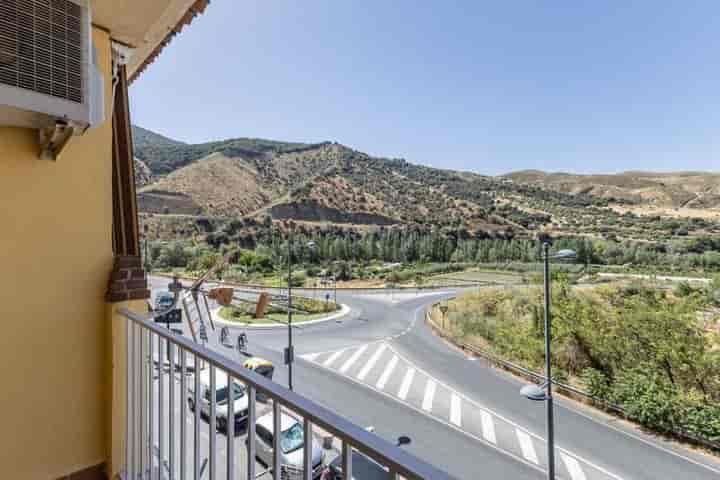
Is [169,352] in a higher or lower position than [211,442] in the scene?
higher

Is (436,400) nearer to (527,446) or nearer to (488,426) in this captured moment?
(488,426)

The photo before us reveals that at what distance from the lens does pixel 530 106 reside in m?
28.7

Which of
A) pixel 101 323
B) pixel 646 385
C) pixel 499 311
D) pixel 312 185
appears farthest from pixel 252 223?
pixel 101 323

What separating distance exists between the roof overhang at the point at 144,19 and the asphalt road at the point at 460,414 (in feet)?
17.2

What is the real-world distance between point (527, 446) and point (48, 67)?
327 inches

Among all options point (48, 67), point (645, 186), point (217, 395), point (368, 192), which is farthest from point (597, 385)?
point (645, 186)

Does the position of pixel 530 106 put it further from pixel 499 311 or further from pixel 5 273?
pixel 5 273

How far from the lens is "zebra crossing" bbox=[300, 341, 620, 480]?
6.34m

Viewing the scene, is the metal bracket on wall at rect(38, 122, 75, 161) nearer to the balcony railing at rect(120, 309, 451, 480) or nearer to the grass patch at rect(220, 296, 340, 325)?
the balcony railing at rect(120, 309, 451, 480)

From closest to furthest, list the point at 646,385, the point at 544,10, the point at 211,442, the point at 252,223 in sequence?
the point at 211,442
the point at 646,385
the point at 544,10
the point at 252,223

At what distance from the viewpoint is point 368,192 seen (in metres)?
46.8

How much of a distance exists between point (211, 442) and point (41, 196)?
1401 mm

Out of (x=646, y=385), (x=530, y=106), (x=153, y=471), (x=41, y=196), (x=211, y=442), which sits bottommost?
(x=646, y=385)

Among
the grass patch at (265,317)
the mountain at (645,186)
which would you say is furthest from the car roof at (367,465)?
Result: the mountain at (645,186)
